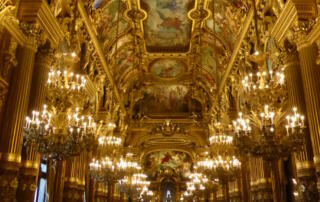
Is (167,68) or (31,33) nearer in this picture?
(31,33)

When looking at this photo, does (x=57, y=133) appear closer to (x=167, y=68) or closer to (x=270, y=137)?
(x=270, y=137)

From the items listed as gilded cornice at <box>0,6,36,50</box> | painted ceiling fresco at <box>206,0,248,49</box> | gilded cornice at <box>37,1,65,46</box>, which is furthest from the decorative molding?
gilded cornice at <box>0,6,36,50</box>

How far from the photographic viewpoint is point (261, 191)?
12.1m

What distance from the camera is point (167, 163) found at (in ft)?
112

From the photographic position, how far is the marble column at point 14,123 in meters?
6.76

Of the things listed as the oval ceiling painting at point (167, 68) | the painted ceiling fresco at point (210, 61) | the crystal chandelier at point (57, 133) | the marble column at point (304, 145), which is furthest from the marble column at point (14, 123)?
the oval ceiling painting at point (167, 68)

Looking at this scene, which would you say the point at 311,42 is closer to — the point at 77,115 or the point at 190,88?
the point at 77,115

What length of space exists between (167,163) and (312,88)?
2725 cm

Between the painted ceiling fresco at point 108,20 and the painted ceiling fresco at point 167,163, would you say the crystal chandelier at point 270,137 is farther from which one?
the painted ceiling fresco at point 167,163

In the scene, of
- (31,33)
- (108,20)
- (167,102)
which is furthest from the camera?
(167,102)

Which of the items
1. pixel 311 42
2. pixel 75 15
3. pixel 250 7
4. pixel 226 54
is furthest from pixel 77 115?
pixel 226 54

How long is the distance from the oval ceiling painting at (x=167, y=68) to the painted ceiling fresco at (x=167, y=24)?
1.73m

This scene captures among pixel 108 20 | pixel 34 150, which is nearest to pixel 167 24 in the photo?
pixel 108 20

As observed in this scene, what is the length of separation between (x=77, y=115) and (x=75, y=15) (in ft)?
16.6
